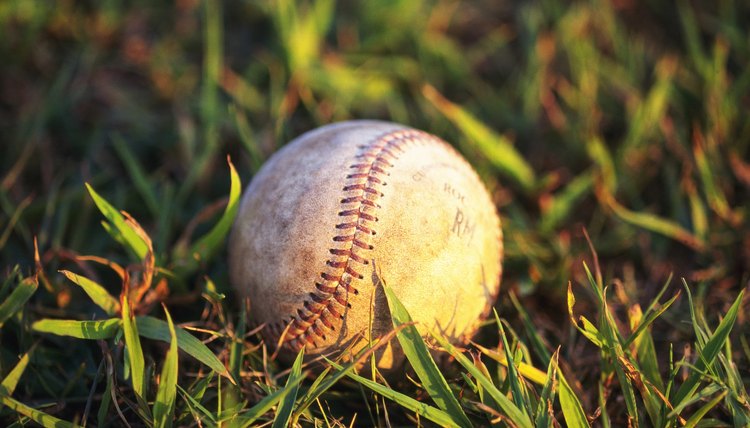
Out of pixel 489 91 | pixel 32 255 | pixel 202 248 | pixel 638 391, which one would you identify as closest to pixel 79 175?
pixel 32 255

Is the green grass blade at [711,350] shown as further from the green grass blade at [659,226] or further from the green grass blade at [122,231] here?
the green grass blade at [122,231]

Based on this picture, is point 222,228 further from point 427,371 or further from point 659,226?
point 659,226

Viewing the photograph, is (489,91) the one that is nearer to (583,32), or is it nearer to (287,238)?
(583,32)

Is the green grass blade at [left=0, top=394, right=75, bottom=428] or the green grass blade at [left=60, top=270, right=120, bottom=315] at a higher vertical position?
the green grass blade at [left=60, top=270, right=120, bottom=315]

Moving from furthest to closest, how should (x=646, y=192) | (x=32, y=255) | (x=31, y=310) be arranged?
1. (x=646, y=192)
2. (x=32, y=255)
3. (x=31, y=310)

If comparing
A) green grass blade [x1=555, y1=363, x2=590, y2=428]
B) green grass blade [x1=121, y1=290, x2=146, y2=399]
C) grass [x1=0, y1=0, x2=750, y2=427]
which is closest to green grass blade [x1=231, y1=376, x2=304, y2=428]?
grass [x1=0, y1=0, x2=750, y2=427]

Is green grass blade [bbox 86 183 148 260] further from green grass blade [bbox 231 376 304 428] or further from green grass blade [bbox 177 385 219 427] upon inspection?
green grass blade [bbox 231 376 304 428]

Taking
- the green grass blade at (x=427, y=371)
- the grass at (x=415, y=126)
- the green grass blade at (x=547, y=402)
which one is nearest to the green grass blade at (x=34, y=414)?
the grass at (x=415, y=126)

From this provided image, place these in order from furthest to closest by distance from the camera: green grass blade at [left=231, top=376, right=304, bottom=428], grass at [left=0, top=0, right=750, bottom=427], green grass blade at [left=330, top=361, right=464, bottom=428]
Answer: grass at [left=0, top=0, right=750, bottom=427] < green grass blade at [left=330, top=361, right=464, bottom=428] < green grass blade at [left=231, top=376, right=304, bottom=428]
